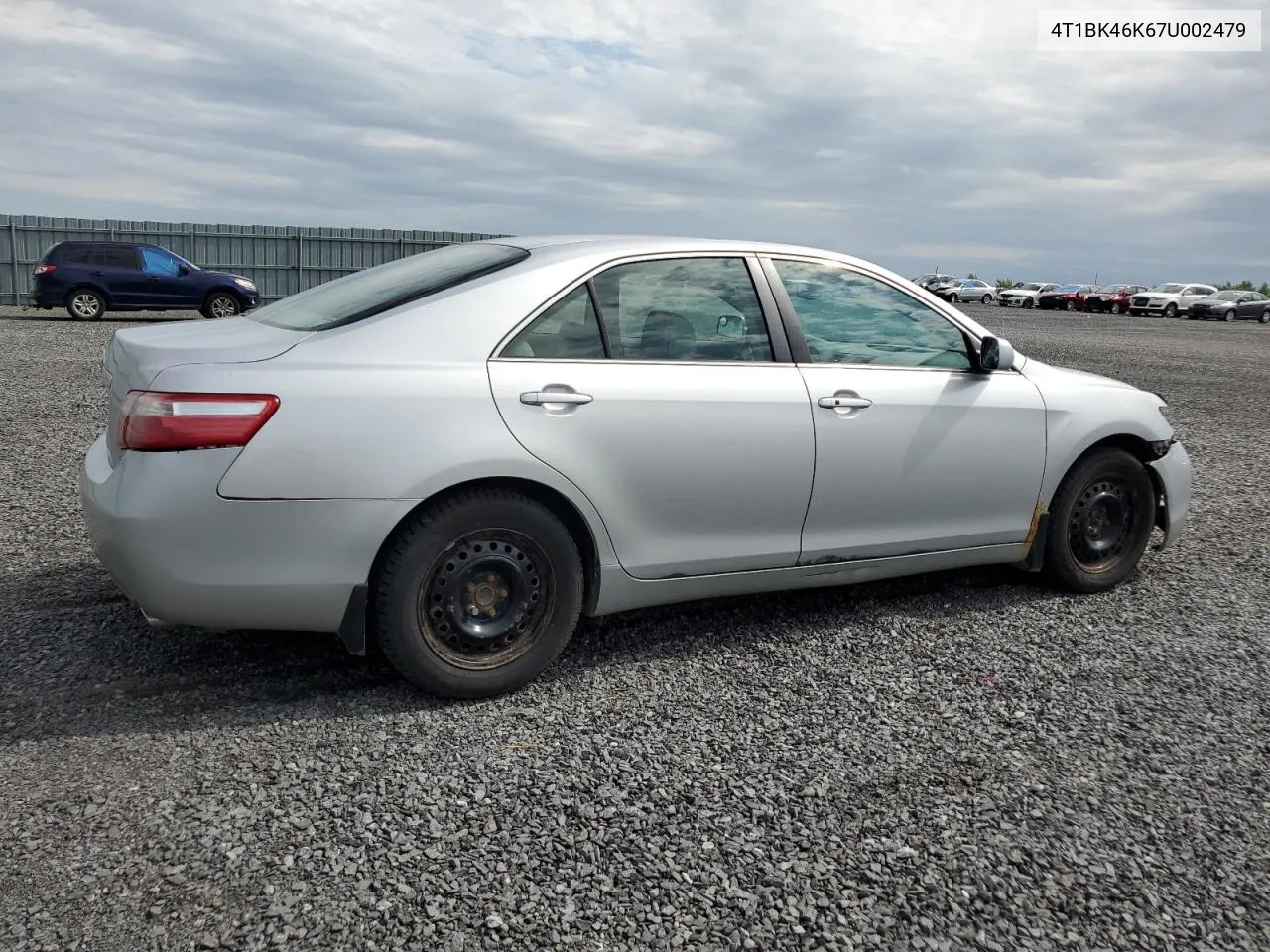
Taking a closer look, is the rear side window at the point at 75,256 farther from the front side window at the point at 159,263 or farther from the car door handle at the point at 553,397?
the car door handle at the point at 553,397

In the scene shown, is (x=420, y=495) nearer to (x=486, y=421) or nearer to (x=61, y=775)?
(x=486, y=421)

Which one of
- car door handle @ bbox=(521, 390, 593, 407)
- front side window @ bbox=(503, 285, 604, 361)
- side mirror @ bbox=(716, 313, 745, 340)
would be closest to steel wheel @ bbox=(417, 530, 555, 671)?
car door handle @ bbox=(521, 390, 593, 407)

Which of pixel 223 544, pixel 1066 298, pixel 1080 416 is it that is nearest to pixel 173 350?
pixel 223 544

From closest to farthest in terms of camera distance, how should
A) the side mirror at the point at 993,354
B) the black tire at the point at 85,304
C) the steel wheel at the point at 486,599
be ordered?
the steel wheel at the point at 486,599 → the side mirror at the point at 993,354 → the black tire at the point at 85,304

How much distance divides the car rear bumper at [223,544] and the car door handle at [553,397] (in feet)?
1.74

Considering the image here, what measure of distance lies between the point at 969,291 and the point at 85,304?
45179mm

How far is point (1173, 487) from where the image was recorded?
5.16 m

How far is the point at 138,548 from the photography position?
3.23 metres

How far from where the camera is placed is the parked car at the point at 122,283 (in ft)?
65.5

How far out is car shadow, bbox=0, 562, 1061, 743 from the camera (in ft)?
11.5

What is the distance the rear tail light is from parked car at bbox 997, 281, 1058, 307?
175 ft

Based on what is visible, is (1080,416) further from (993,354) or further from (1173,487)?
(1173,487)

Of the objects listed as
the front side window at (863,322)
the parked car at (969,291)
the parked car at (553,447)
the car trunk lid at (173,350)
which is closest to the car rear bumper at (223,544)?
the parked car at (553,447)

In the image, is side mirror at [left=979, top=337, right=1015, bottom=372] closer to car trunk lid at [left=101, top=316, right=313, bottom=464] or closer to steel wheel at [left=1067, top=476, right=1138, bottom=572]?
steel wheel at [left=1067, top=476, right=1138, bottom=572]
